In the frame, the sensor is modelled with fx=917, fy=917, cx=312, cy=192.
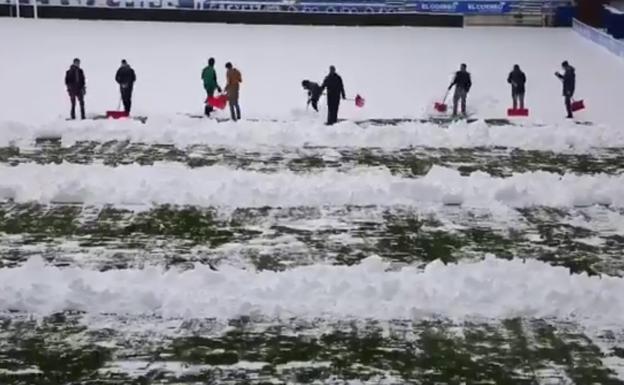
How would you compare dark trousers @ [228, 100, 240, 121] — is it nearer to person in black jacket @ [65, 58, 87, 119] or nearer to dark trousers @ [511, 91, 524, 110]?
person in black jacket @ [65, 58, 87, 119]

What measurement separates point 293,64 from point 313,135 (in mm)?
11977

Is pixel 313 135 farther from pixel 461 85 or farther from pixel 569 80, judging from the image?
pixel 569 80

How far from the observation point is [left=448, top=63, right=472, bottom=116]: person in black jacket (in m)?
20.4

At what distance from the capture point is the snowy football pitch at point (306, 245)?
295 inches

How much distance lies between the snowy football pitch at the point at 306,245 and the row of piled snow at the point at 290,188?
42 mm

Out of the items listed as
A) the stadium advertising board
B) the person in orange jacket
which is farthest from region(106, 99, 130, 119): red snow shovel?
the stadium advertising board

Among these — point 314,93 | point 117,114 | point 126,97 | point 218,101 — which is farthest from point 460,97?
point 117,114

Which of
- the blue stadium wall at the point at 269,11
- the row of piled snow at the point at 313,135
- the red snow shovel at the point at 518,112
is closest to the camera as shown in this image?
the row of piled snow at the point at 313,135

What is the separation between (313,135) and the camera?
17.1m

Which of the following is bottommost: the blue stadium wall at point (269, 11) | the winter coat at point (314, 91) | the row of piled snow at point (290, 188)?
the row of piled snow at point (290, 188)

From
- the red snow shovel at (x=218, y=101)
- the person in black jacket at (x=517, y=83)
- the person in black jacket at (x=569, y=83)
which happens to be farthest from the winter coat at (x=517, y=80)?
the red snow shovel at (x=218, y=101)

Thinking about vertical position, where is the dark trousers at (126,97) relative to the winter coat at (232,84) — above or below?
below

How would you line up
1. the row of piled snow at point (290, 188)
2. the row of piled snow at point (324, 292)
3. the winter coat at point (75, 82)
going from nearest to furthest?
the row of piled snow at point (324, 292), the row of piled snow at point (290, 188), the winter coat at point (75, 82)

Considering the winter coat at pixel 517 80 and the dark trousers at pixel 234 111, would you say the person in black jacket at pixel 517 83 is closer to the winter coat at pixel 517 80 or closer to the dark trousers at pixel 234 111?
the winter coat at pixel 517 80
